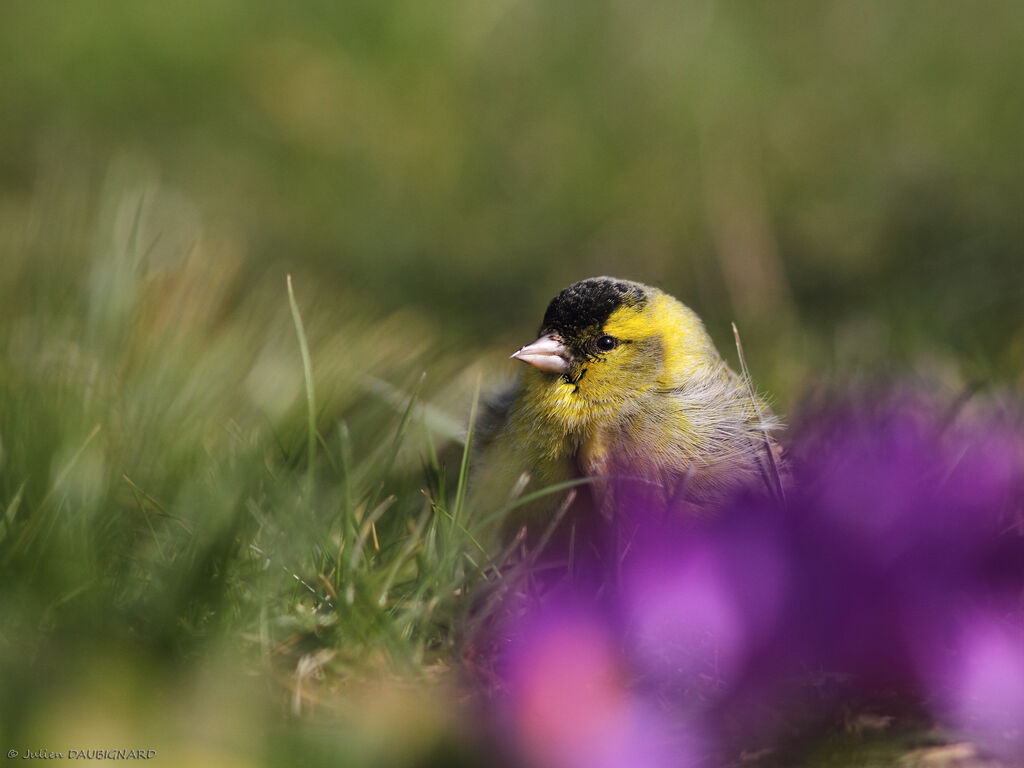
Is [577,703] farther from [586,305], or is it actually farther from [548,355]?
[586,305]

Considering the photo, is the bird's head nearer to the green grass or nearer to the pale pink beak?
the pale pink beak

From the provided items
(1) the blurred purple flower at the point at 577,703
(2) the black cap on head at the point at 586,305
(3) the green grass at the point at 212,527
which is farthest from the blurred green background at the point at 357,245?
(2) the black cap on head at the point at 586,305

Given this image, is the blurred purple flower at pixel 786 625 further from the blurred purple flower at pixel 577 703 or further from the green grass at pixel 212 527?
the green grass at pixel 212 527

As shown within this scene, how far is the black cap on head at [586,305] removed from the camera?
6.21 feet

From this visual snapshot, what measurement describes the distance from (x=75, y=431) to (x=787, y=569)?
3.32ft

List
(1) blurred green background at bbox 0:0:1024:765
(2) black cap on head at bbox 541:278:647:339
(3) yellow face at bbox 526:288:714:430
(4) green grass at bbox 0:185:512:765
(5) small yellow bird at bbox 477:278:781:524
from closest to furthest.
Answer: (4) green grass at bbox 0:185:512:765, (1) blurred green background at bbox 0:0:1024:765, (5) small yellow bird at bbox 477:278:781:524, (3) yellow face at bbox 526:288:714:430, (2) black cap on head at bbox 541:278:647:339

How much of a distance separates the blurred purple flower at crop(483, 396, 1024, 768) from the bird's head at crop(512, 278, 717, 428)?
40 cm

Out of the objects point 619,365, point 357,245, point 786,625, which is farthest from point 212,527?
point 357,245

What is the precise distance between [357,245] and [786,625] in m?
2.28

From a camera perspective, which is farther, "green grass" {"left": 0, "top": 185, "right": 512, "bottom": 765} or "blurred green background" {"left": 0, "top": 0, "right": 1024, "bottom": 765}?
"blurred green background" {"left": 0, "top": 0, "right": 1024, "bottom": 765}

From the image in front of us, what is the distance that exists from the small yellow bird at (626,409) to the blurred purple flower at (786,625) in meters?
0.16

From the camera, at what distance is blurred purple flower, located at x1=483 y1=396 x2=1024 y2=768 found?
116 centimetres

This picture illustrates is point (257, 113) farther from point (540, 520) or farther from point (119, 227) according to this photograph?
point (540, 520)

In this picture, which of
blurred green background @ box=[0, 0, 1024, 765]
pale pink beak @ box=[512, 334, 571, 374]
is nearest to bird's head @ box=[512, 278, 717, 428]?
pale pink beak @ box=[512, 334, 571, 374]
